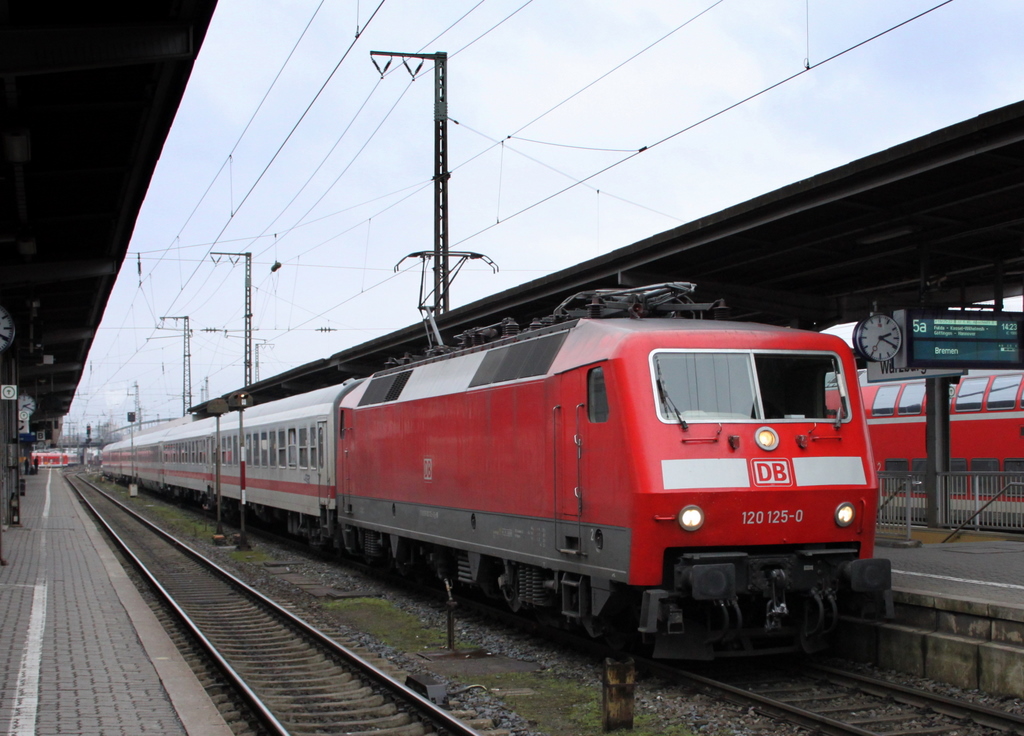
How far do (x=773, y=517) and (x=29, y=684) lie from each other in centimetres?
633

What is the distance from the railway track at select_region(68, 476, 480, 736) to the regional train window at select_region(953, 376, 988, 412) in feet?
50.9

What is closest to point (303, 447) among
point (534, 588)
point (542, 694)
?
point (534, 588)

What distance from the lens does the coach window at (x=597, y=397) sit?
9.20m

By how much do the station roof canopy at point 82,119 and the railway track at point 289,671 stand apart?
5974mm

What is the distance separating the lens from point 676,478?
8570 mm

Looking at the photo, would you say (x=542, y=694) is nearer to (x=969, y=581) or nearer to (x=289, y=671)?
(x=289, y=671)

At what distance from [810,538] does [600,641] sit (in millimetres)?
2762

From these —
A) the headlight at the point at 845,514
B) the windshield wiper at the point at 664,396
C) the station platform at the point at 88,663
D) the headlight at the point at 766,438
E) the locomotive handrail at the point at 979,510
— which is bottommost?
the station platform at the point at 88,663

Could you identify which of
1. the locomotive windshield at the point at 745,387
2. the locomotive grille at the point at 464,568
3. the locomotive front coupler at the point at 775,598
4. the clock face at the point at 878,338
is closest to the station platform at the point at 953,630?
the locomotive front coupler at the point at 775,598

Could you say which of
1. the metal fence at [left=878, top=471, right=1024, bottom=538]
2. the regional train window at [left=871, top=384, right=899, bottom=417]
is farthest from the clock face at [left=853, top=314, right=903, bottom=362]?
the regional train window at [left=871, top=384, right=899, bottom=417]

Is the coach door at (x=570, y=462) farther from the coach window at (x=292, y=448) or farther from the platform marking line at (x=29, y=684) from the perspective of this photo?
the coach window at (x=292, y=448)

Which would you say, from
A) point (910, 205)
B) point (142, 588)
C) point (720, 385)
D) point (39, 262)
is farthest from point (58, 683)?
point (39, 262)

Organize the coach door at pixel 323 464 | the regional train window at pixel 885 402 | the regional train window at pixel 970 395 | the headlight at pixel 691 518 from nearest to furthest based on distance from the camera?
the headlight at pixel 691 518 < the coach door at pixel 323 464 < the regional train window at pixel 970 395 < the regional train window at pixel 885 402

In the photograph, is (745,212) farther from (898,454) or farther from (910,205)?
(898,454)
